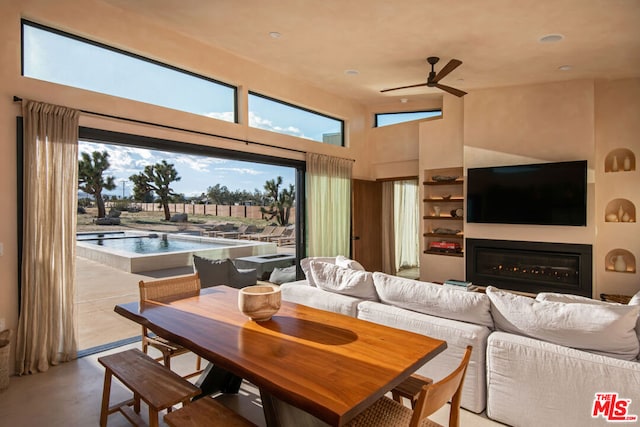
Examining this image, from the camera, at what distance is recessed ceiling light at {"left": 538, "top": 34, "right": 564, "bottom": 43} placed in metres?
3.70

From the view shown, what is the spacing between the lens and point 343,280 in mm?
2932

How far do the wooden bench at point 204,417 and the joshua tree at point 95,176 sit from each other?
2.71m

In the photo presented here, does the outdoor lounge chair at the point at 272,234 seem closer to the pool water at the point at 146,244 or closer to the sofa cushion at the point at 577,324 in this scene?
the pool water at the point at 146,244

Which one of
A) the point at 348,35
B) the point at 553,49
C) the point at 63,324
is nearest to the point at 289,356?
the point at 63,324

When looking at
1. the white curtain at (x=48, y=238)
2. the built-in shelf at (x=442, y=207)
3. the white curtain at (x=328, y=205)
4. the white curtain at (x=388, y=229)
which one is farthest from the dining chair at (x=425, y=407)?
the white curtain at (x=388, y=229)

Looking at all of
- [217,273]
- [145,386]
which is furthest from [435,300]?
[217,273]

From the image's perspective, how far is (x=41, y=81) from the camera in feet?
10.1

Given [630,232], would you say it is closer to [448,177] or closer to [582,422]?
[448,177]

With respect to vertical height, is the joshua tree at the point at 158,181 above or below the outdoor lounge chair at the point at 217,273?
above

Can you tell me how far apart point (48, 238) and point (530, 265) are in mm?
5679

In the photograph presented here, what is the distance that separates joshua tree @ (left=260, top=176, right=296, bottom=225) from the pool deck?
4.78 ft

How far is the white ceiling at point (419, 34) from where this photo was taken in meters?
3.28

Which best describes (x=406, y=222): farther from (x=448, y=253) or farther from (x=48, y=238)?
(x=48, y=238)

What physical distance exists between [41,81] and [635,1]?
16.5ft
